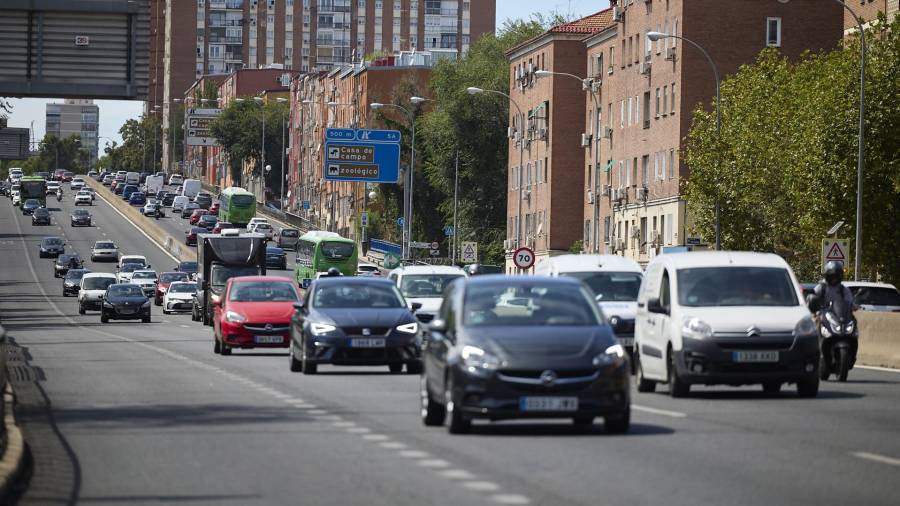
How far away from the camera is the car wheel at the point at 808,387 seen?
23.6 m

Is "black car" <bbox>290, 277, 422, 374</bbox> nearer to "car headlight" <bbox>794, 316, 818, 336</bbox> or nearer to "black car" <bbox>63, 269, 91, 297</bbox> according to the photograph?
"car headlight" <bbox>794, 316, 818, 336</bbox>

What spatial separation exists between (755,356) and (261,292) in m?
17.3

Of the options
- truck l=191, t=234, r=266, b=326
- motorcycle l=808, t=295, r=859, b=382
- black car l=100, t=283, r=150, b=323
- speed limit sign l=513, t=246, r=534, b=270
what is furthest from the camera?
truck l=191, t=234, r=266, b=326

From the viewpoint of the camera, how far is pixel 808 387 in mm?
23797

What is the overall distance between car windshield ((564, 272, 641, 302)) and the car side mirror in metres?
8.56

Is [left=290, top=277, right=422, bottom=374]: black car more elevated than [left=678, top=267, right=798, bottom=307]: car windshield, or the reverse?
[left=678, top=267, right=798, bottom=307]: car windshield

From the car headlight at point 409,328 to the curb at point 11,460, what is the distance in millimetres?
11400

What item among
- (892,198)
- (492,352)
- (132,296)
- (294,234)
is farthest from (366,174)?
(492,352)

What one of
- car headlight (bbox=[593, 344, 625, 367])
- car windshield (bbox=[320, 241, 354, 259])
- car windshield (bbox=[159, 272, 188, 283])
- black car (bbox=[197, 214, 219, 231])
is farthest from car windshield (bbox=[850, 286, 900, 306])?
black car (bbox=[197, 214, 219, 231])

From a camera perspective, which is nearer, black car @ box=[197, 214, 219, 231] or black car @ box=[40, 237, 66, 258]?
black car @ box=[40, 237, 66, 258]

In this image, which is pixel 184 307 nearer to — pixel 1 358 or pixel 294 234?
pixel 294 234

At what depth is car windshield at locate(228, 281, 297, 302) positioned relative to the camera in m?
38.7

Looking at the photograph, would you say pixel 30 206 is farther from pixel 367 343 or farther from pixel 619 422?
pixel 619 422

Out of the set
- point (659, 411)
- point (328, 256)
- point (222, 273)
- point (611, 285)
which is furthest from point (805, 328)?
point (328, 256)
